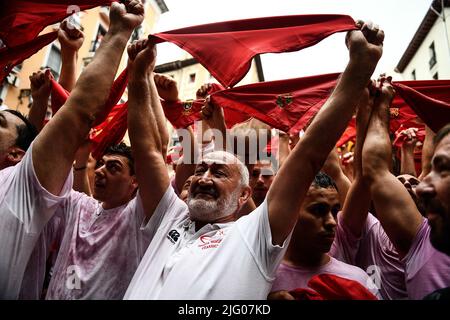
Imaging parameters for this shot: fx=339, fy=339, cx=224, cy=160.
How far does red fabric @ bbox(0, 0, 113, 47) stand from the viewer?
291cm

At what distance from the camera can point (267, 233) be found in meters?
1.67

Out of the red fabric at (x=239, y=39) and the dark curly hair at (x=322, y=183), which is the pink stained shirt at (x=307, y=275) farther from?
the red fabric at (x=239, y=39)

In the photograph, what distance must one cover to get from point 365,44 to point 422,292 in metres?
1.36

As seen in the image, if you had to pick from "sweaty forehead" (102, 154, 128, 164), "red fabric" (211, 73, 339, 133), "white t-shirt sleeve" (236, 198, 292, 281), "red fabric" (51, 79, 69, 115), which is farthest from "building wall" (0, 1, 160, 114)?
"white t-shirt sleeve" (236, 198, 292, 281)

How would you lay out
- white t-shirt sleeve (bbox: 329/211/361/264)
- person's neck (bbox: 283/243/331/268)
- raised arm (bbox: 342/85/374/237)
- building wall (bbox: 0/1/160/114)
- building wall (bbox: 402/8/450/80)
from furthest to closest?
building wall (bbox: 402/8/450/80), building wall (bbox: 0/1/160/114), white t-shirt sleeve (bbox: 329/211/361/264), raised arm (bbox: 342/85/374/237), person's neck (bbox: 283/243/331/268)

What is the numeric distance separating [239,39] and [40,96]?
1.97 metres

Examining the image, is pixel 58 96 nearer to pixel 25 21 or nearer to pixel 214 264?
pixel 25 21

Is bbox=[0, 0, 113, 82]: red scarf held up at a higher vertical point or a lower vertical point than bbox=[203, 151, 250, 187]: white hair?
higher

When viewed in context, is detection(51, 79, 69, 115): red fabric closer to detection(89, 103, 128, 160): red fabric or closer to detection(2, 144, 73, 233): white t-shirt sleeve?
detection(89, 103, 128, 160): red fabric

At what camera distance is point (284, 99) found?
343 centimetres

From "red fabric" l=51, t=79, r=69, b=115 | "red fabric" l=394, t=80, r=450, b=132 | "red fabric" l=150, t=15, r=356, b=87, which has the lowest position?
"red fabric" l=394, t=80, r=450, b=132

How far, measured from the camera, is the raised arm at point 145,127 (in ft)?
7.05

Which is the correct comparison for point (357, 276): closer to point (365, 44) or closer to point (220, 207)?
point (220, 207)
